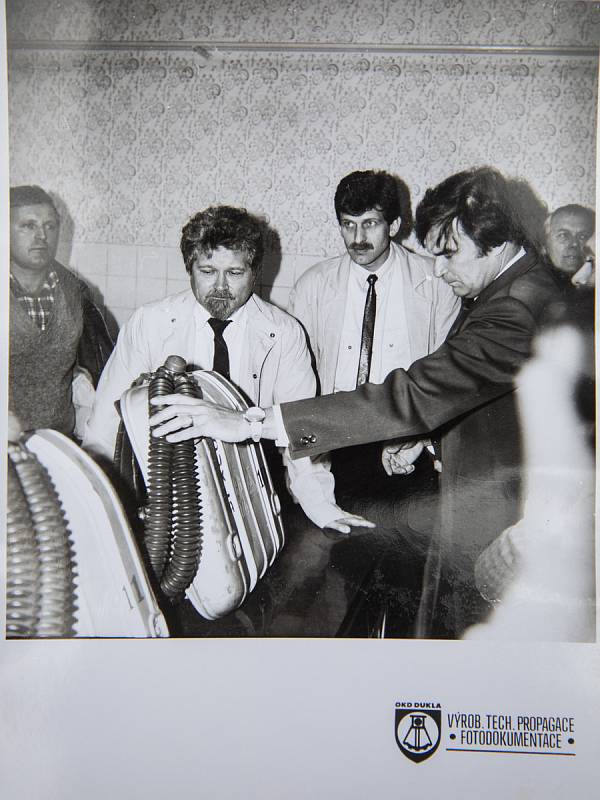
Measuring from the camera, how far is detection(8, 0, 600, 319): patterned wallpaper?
3.62ft

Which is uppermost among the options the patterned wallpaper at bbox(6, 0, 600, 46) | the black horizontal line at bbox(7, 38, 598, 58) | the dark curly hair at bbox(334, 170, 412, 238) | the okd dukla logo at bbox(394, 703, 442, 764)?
the patterned wallpaper at bbox(6, 0, 600, 46)

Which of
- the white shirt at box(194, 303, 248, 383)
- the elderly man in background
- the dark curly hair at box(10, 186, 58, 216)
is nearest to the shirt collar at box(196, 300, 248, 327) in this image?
the white shirt at box(194, 303, 248, 383)

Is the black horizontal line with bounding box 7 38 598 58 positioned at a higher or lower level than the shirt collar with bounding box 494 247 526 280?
higher

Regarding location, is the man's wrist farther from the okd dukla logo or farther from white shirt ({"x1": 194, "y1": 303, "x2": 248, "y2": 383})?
the okd dukla logo

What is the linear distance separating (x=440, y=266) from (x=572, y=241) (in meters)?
0.25

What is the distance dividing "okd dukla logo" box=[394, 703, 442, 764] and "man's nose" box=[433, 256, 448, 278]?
0.78 m

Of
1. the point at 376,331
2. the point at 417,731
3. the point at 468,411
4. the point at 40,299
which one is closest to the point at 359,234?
the point at 376,331

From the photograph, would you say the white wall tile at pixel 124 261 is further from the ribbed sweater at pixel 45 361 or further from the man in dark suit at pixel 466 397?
the man in dark suit at pixel 466 397

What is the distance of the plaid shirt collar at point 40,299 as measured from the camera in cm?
110

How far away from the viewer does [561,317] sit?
3.67 feet

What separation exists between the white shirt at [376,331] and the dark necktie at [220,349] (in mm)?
208

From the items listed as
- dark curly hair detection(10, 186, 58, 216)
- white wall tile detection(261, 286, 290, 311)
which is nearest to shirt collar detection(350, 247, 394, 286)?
white wall tile detection(261, 286, 290, 311)

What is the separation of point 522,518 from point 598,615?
225mm

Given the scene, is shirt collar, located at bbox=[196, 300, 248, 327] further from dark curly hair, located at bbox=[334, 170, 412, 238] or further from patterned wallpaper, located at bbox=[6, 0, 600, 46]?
patterned wallpaper, located at bbox=[6, 0, 600, 46]
